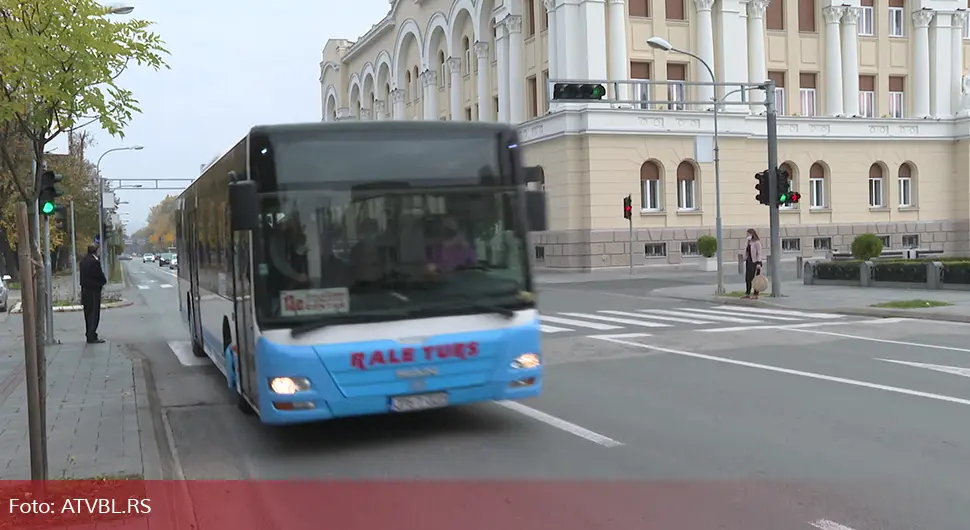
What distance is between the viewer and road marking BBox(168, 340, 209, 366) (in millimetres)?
14703

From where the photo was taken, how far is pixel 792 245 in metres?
45.5

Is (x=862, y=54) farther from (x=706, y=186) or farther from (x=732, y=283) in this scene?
(x=732, y=283)

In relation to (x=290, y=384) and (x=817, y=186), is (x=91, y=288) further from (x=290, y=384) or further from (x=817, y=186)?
(x=817, y=186)

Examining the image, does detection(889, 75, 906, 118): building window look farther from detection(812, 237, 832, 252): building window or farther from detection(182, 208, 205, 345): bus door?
detection(182, 208, 205, 345): bus door

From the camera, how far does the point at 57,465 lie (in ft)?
23.3

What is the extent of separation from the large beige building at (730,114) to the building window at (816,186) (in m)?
0.07

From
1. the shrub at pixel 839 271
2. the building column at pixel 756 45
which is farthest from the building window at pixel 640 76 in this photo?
the shrub at pixel 839 271

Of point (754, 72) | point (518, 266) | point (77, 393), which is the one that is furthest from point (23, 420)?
point (754, 72)

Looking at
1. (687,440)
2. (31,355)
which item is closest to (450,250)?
(687,440)

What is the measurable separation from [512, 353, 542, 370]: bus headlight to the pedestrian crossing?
9645mm

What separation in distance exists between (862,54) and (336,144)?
45.6 metres

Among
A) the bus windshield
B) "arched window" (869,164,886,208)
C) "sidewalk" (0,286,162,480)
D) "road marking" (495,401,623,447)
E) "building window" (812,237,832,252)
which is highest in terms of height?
"arched window" (869,164,886,208)

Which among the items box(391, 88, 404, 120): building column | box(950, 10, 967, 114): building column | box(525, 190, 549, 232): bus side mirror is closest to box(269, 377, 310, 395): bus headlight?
box(525, 190, 549, 232): bus side mirror

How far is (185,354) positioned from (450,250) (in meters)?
9.59
